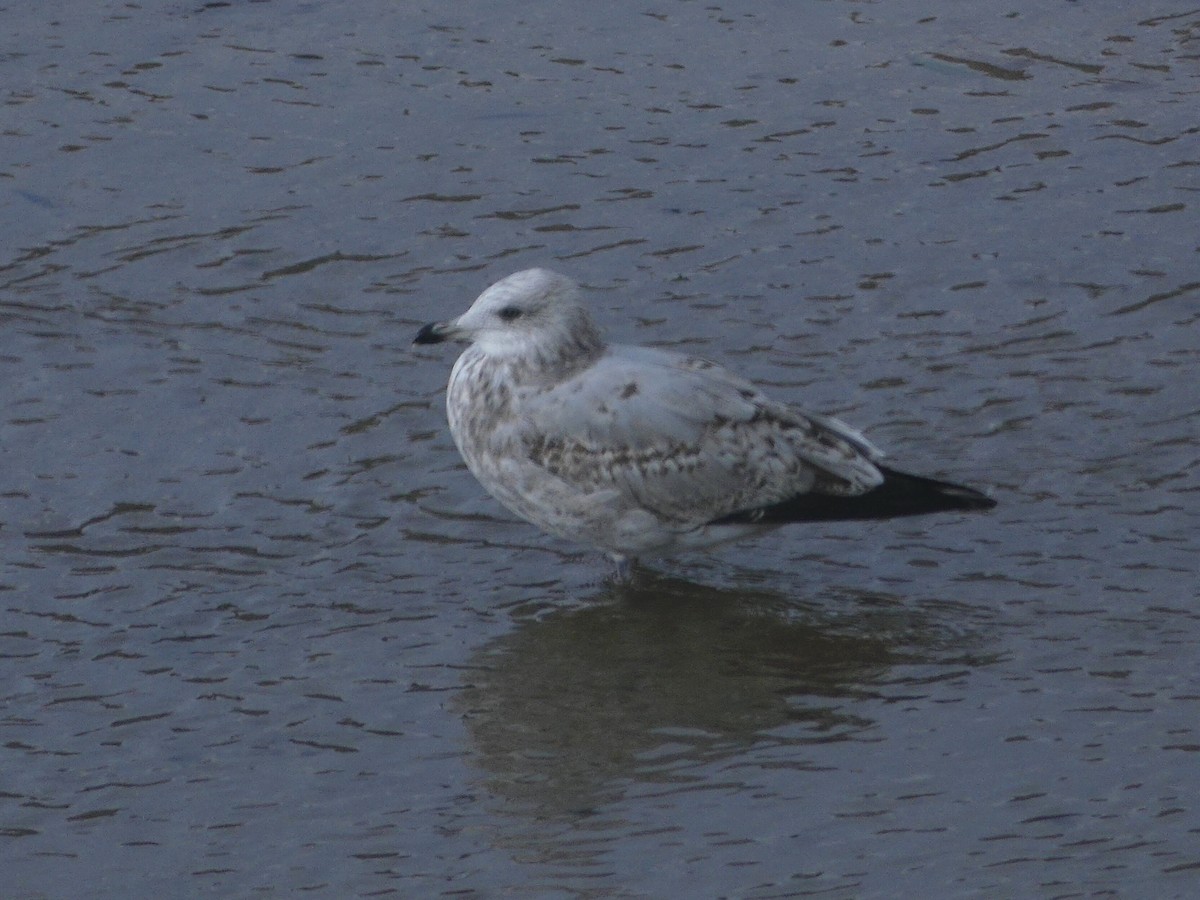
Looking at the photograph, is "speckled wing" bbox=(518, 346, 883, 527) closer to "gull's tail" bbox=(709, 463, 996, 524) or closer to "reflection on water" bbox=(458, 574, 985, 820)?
"gull's tail" bbox=(709, 463, 996, 524)

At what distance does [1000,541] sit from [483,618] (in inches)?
64.2

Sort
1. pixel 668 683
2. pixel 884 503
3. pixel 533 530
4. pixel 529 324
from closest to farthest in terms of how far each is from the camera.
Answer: pixel 668 683 → pixel 884 503 → pixel 529 324 → pixel 533 530

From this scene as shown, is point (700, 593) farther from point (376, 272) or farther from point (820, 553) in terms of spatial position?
point (376, 272)

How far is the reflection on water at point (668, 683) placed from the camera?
549 centimetres

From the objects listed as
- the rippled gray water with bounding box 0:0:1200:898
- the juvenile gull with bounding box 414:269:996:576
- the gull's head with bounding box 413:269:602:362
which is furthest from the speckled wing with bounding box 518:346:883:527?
the rippled gray water with bounding box 0:0:1200:898

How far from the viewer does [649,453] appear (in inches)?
256

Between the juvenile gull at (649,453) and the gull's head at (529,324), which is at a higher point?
the gull's head at (529,324)

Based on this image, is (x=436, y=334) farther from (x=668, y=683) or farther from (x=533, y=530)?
(x=668, y=683)

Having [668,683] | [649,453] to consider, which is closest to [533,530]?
[649,453]

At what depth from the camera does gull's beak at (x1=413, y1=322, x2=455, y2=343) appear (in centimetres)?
677

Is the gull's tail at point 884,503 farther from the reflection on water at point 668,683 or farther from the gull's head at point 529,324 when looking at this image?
the gull's head at point 529,324

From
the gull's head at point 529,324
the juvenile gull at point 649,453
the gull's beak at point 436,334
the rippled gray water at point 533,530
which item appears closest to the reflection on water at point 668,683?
the rippled gray water at point 533,530

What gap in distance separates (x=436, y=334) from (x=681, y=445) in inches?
35.0

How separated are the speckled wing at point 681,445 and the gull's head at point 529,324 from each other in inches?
5.9
